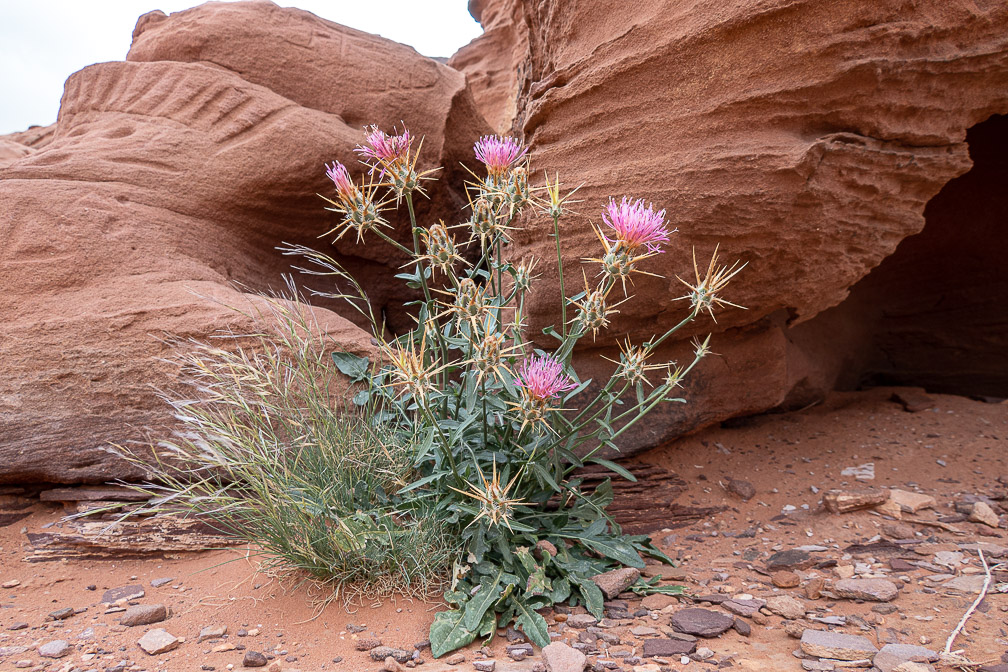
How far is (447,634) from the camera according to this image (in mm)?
1806

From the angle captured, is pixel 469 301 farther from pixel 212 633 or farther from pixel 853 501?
pixel 853 501

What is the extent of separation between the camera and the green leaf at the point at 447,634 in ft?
5.79

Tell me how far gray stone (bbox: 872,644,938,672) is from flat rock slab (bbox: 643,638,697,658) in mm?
450

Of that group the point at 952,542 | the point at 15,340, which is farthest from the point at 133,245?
the point at 952,542

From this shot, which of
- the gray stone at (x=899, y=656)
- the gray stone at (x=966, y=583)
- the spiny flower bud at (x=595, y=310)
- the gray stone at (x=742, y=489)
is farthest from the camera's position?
the gray stone at (x=742, y=489)

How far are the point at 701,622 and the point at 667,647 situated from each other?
7.3 inches

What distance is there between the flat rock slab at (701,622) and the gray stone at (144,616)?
5.19 feet

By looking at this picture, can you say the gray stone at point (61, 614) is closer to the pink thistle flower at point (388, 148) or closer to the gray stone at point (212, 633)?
the gray stone at point (212, 633)

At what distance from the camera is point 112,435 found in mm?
2578

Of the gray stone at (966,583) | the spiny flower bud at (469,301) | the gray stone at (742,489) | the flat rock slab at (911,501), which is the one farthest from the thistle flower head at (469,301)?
the flat rock slab at (911,501)

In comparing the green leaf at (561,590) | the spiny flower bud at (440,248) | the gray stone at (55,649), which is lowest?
the green leaf at (561,590)

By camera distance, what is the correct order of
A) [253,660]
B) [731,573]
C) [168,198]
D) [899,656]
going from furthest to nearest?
[168,198] < [731,573] < [253,660] < [899,656]

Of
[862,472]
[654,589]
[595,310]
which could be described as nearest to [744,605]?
[654,589]

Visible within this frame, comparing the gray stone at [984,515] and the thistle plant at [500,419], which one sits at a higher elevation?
the thistle plant at [500,419]
